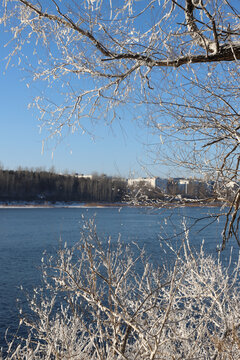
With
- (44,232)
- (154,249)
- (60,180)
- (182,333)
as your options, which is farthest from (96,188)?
(182,333)

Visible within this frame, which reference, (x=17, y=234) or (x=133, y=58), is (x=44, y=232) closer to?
(x=17, y=234)

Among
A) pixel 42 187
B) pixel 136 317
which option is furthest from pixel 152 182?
pixel 42 187

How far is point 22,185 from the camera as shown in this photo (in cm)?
5853

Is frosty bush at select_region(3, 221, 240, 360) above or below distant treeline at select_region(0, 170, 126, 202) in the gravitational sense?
below

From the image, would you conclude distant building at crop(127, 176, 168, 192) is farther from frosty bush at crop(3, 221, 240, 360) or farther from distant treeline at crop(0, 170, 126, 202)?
distant treeline at crop(0, 170, 126, 202)

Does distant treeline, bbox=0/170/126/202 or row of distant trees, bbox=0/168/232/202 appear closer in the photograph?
row of distant trees, bbox=0/168/232/202

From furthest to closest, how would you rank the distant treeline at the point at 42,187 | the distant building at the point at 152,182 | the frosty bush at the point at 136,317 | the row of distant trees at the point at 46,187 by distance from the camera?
1. the distant treeline at the point at 42,187
2. the row of distant trees at the point at 46,187
3. the distant building at the point at 152,182
4. the frosty bush at the point at 136,317

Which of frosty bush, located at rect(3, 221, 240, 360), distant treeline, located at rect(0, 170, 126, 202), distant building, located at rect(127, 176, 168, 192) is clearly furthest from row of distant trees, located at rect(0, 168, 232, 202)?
distant building, located at rect(127, 176, 168, 192)

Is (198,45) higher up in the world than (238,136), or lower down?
higher up

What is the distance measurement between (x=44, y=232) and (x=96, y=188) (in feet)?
93.5

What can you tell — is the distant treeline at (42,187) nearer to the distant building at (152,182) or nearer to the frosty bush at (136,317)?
the frosty bush at (136,317)

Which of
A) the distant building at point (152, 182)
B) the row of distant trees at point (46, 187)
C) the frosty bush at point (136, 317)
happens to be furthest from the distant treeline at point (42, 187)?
the distant building at point (152, 182)

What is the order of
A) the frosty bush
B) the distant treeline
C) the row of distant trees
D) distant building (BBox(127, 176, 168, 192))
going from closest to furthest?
the frosty bush < distant building (BBox(127, 176, 168, 192)) < the row of distant trees < the distant treeline

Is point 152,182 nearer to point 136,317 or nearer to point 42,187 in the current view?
point 136,317
